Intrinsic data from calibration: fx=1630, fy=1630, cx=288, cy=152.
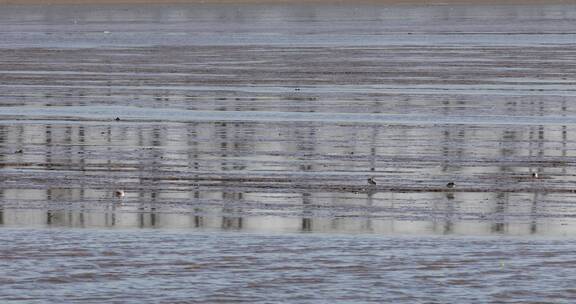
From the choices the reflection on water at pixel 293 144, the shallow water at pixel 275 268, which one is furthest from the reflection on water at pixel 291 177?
the shallow water at pixel 275 268

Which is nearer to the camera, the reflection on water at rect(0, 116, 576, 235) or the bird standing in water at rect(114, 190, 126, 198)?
the reflection on water at rect(0, 116, 576, 235)

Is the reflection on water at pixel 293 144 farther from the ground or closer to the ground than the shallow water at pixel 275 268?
farther from the ground

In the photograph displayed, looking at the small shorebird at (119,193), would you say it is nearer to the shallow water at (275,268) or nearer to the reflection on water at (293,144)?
the reflection on water at (293,144)

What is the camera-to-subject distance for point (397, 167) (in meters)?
18.9

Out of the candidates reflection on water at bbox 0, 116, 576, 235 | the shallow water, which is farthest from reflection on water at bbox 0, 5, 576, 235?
the shallow water

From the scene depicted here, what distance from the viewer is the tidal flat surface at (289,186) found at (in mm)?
12133

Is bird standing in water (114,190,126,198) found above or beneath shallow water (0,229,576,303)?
above

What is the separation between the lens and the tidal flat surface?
39.8ft

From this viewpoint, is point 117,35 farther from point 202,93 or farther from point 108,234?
point 108,234

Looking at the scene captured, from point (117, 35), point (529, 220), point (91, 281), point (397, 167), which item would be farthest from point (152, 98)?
point (117, 35)

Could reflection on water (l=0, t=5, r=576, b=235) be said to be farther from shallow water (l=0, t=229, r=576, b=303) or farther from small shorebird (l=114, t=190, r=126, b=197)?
shallow water (l=0, t=229, r=576, b=303)

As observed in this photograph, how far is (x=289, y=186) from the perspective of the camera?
17.2 meters

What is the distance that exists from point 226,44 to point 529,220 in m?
43.6

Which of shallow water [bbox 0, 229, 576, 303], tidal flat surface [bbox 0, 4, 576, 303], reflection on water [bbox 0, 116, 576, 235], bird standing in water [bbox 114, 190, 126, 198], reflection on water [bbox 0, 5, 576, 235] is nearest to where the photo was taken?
shallow water [bbox 0, 229, 576, 303]
